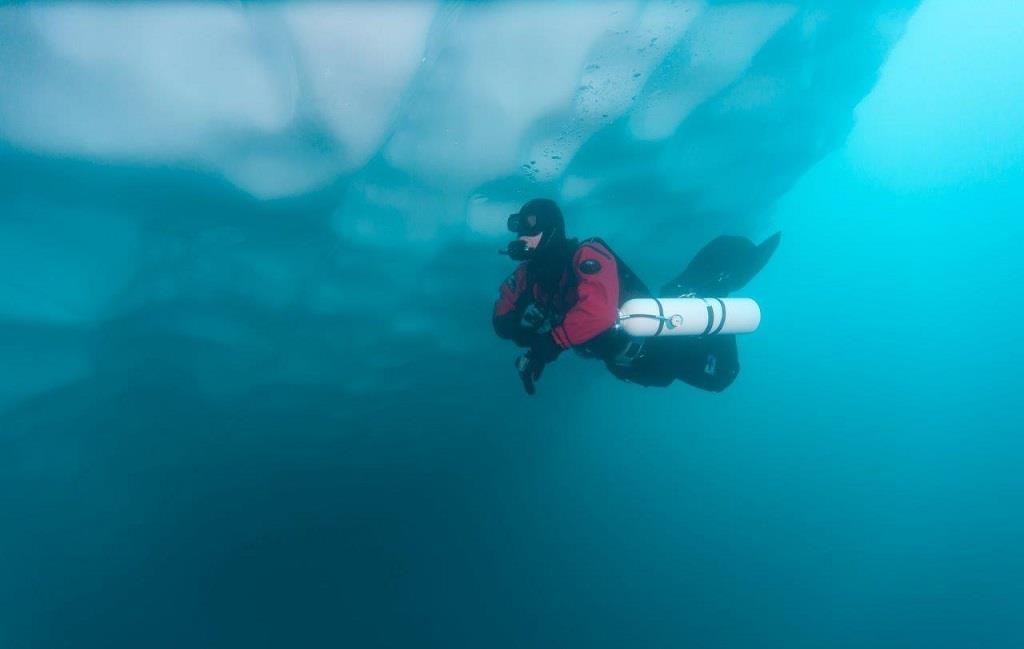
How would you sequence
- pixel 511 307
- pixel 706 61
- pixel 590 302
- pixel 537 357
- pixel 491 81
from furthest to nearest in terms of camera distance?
pixel 706 61, pixel 491 81, pixel 511 307, pixel 537 357, pixel 590 302

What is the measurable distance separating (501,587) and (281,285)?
26.0 m

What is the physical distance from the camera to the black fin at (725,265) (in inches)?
211

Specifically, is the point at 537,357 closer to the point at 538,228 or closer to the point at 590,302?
the point at 590,302

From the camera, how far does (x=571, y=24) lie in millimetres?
5422

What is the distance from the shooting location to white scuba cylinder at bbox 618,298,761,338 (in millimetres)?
4473

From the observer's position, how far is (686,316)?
188 inches

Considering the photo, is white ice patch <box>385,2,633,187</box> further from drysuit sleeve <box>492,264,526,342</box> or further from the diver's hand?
the diver's hand

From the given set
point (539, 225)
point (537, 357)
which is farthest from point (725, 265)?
point (537, 357)

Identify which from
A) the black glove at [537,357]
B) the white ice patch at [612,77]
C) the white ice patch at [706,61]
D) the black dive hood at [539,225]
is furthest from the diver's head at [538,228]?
the white ice patch at [706,61]

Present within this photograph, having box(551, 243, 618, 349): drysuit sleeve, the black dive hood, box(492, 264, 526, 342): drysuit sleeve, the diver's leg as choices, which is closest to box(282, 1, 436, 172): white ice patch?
the black dive hood

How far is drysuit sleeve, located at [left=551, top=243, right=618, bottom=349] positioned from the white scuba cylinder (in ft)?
1.81

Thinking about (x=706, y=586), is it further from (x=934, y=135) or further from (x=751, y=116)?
(x=934, y=135)

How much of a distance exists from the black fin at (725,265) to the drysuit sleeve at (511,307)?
1.96 m

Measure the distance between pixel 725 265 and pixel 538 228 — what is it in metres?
2.39
